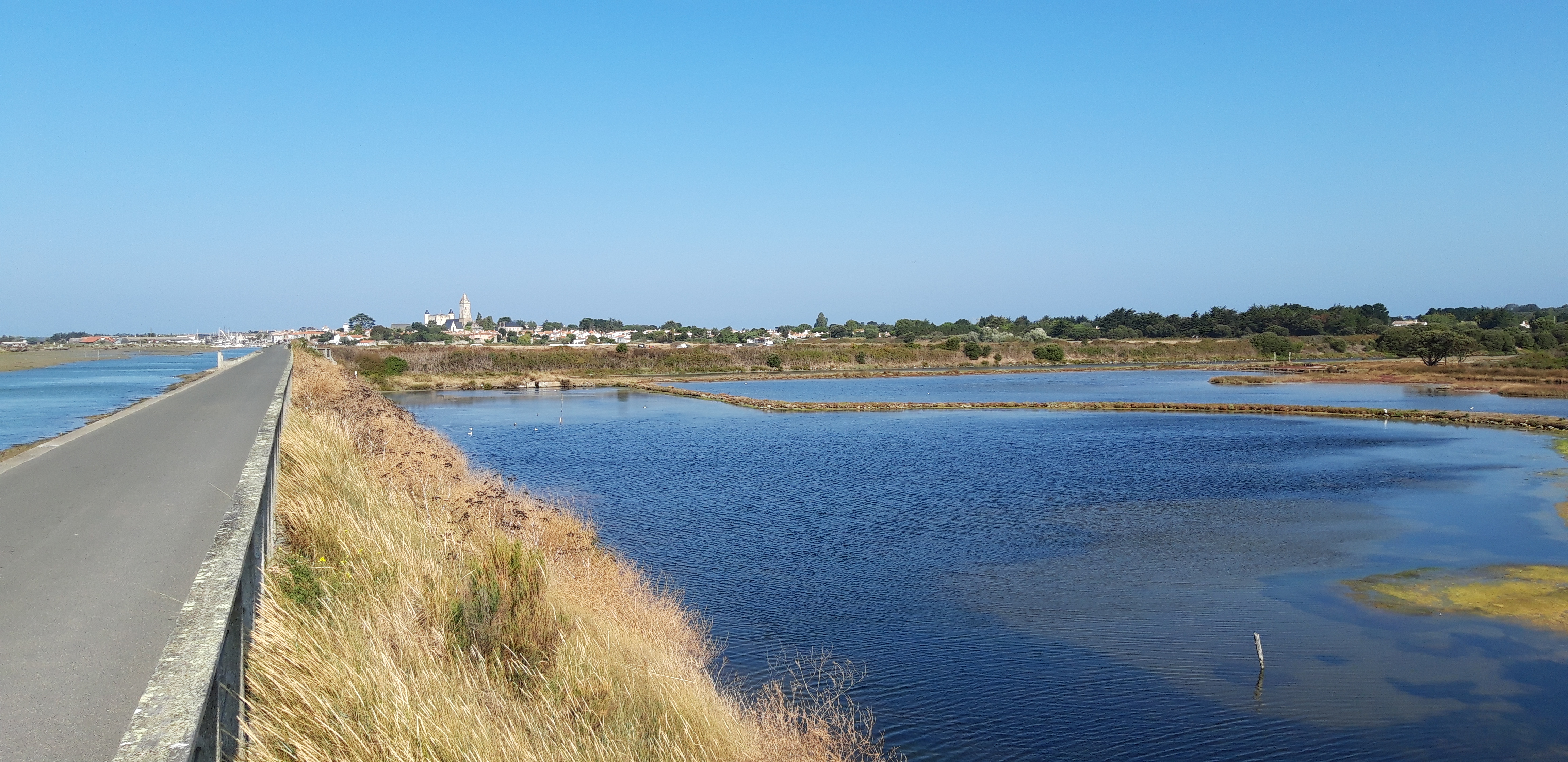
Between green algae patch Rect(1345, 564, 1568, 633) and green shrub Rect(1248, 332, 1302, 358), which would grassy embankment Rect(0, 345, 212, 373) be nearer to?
green algae patch Rect(1345, 564, 1568, 633)

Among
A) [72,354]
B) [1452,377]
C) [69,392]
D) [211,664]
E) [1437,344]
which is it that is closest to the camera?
[211,664]

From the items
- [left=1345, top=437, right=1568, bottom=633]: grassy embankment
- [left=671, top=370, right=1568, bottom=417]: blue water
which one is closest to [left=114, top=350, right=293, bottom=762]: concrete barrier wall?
[left=1345, top=437, right=1568, bottom=633]: grassy embankment

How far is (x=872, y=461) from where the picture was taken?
3272 centimetres

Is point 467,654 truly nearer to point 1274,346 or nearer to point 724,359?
point 724,359

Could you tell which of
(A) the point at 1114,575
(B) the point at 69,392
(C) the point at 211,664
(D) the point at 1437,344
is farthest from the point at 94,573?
(D) the point at 1437,344

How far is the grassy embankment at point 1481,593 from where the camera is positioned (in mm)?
14719

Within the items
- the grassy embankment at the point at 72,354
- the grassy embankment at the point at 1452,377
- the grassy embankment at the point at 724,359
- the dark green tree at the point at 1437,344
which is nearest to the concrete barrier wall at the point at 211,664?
the grassy embankment at the point at 724,359

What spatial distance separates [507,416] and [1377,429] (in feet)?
130

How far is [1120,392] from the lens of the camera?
224ft

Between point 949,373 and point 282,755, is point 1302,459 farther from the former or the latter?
point 949,373

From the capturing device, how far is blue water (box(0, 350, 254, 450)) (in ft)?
80.9

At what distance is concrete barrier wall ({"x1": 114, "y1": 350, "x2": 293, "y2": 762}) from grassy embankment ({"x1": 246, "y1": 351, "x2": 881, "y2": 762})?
49cm

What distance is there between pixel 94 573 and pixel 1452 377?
83.0m

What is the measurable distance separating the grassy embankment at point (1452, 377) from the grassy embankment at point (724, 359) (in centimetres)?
2753
